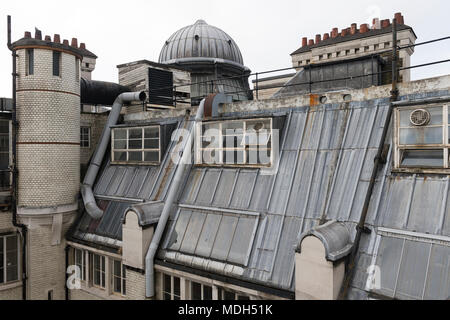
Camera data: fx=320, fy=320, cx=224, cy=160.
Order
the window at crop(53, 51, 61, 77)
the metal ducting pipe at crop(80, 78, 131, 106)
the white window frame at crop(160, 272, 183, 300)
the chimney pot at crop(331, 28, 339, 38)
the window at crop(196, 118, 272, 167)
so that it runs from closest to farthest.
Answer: the white window frame at crop(160, 272, 183, 300) → the window at crop(196, 118, 272, 167) → the window at crop(53, 51, 61, 77) → the metal ducting pipe at crop(80, 78, 131, 106) → the chimney pot at crop(331, 28, 339, 38)

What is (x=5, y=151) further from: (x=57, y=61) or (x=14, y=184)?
(x=57, y=61)

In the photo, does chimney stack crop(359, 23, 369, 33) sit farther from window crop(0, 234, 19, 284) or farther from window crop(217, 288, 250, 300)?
window crop(0, 234, 19, 284)

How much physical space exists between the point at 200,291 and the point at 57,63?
36.9 feet

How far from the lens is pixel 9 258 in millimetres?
13914

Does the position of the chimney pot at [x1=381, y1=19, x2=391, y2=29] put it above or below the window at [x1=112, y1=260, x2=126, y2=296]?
above

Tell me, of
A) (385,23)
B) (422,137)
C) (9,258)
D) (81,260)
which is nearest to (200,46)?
(385,23)

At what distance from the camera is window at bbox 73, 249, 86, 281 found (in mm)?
14047

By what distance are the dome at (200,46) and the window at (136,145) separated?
13.0 m

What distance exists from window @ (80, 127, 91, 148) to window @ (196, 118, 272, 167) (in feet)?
24.2

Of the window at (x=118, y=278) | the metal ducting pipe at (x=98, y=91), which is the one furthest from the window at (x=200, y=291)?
the metal ducting pipe at (x=98, y=91)

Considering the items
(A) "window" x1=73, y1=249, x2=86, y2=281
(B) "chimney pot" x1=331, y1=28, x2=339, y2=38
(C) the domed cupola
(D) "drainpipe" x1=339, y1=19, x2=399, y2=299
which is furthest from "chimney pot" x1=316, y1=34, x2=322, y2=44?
(A) "window" x1=73, y1=249, x2=86, y2=281

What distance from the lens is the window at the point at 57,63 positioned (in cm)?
1382

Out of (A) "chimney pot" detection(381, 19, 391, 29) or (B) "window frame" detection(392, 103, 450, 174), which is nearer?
(B) "window frame" detection(392, 103, 450, 174)

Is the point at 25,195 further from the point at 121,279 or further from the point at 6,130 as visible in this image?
the point at 121,279
